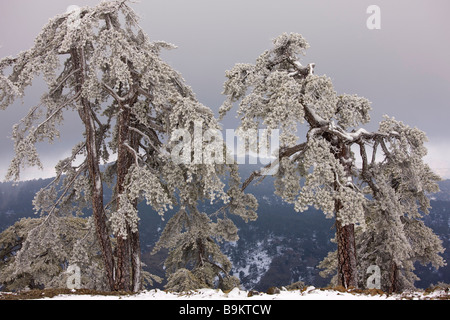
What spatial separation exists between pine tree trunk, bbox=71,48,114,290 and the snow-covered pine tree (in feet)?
15.8

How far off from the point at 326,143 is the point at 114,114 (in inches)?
322

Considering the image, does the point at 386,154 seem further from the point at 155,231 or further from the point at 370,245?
the point at 155,231

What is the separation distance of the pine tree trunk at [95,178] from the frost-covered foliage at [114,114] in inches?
1.4

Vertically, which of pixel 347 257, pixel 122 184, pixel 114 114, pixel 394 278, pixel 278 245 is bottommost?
pixel 278 245

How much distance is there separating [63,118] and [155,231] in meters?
172

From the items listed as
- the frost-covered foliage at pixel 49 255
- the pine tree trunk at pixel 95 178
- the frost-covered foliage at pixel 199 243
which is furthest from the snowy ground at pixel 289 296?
the frost-covered foliage at pixel 199 243

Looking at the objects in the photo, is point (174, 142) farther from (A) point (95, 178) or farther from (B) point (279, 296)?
(B) point (279, 296)

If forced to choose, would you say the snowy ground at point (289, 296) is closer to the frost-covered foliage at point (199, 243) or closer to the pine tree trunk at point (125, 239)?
the pine tree trunk at point (125, 239)

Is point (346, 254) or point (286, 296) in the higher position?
point (346, 254)

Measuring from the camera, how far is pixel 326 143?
9219 millimetres

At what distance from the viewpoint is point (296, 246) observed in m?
160

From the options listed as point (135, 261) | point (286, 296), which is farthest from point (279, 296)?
point (135, 261)

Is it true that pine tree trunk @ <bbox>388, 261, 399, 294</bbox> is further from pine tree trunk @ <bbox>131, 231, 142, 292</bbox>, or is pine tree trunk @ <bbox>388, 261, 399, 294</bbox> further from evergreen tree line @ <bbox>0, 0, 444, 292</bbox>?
pine tree trunk @ <bbox>131, 231, 142, 292</bbox>

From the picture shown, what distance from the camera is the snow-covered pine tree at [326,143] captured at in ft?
28.7
